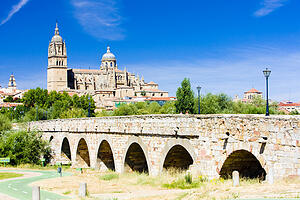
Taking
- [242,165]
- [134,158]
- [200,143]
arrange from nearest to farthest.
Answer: [242,165], [200,143], [134,158]

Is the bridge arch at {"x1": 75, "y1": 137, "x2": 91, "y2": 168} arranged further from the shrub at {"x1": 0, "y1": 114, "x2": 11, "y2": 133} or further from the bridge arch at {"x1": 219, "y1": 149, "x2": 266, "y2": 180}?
the bridge arch at {"x1": 219, "y1": 149, "x2": 266, "y2": 180}

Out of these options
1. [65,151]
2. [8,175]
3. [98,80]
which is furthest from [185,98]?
[98,80]

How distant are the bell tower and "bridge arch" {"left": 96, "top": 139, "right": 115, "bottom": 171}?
116 meters

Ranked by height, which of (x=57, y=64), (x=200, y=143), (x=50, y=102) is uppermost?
(x=57, y=64)

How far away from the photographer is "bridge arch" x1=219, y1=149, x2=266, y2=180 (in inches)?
566

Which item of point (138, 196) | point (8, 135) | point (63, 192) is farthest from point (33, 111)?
point (138, 196)

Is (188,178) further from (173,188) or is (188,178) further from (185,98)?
(185,98)

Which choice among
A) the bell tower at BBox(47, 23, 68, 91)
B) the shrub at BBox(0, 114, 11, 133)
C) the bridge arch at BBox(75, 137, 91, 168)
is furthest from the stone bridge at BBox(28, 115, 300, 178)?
the bell tower at BBox(47, 23, 68, 91)

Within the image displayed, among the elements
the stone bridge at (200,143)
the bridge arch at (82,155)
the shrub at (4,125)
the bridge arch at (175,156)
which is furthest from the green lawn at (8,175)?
the shrub at (4,125)

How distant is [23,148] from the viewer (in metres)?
35.1

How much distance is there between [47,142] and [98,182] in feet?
63.4

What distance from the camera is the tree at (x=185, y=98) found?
185 feet

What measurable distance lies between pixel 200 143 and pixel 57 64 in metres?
132

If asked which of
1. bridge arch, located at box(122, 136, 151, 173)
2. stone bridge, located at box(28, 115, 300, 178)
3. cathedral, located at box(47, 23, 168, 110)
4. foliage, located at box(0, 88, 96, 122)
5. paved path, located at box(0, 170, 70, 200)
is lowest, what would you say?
paved path, located at box(0, 170, 70, 200)
